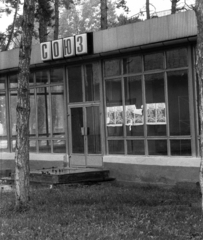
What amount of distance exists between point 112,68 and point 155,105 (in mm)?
2175

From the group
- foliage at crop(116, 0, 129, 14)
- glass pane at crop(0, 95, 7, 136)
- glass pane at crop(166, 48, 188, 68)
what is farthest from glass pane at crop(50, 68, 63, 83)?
foliage at crop(116, 0, 129, 14)

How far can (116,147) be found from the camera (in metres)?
17.7

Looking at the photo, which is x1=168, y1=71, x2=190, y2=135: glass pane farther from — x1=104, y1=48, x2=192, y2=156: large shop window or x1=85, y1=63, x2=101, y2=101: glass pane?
x1=85, y1=63, x2=101, y2=101: glass pane

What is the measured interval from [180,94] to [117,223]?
268 inches

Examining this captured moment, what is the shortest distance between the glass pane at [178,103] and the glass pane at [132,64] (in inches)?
48.3

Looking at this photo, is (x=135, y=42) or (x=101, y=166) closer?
(x=135, y=42)

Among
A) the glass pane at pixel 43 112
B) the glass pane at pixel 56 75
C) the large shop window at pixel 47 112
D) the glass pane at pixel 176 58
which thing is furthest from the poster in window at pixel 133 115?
the glass pane at pixel 43 112

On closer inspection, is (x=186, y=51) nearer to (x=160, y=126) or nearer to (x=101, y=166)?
(x=160, y=126)

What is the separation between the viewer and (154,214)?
34.1 feet

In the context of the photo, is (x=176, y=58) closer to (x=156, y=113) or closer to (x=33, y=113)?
(x=156, y=113)

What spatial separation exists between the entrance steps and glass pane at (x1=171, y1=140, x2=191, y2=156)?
2525mm

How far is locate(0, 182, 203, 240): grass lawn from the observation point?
29.0 feet

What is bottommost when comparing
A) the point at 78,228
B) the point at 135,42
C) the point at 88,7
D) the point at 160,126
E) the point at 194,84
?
the point at 78,228

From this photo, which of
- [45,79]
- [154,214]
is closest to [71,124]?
[45,79]
